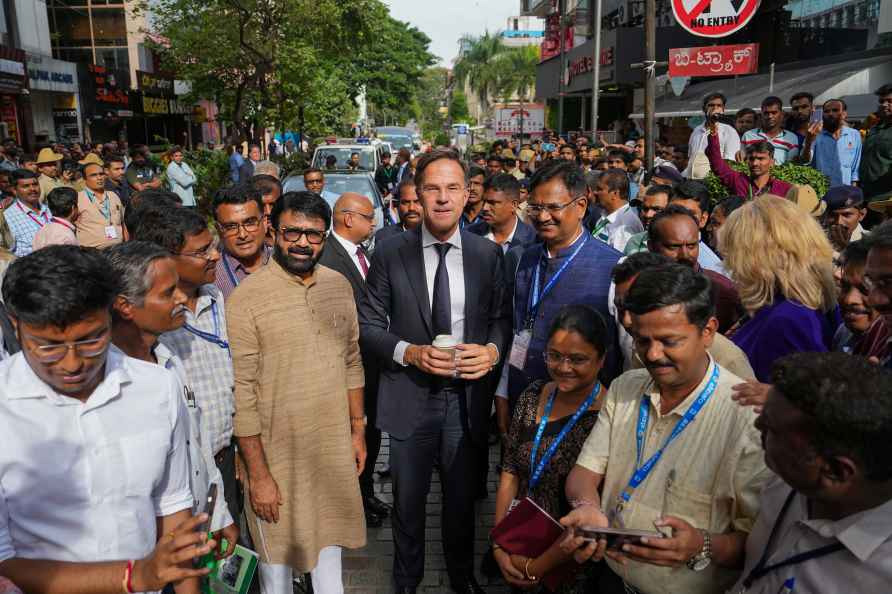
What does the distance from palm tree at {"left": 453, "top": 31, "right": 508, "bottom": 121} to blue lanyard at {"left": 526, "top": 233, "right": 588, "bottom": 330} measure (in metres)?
58.2

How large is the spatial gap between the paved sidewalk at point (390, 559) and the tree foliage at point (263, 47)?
1536 centimetres

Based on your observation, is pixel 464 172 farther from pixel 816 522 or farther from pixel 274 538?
pixel 816 522

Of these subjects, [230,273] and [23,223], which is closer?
[230,273]

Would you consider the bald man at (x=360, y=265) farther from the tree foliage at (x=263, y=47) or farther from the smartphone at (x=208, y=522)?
the tree foliage at (x=263, y=47)

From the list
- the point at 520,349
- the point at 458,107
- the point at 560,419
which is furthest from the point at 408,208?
the point at 458,107

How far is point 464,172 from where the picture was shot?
10.9ft

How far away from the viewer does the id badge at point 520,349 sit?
130 inches

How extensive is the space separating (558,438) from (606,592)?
597 millimetres

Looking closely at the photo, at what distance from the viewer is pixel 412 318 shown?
329 centimetres

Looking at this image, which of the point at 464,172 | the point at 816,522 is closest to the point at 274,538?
the point at 464,172

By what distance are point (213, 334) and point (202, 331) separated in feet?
0.20

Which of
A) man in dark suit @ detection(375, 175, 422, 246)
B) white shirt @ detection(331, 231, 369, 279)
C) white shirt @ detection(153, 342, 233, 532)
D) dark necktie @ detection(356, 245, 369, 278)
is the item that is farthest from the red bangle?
man in dark suit @ detection(375, 175, 422, 246)

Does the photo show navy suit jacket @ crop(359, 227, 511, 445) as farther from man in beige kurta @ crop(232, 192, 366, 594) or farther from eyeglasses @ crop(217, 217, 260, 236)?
eyeglasses @ crop(217, 217, 260, 236)

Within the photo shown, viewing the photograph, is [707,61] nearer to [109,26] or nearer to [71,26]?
[109,26]
